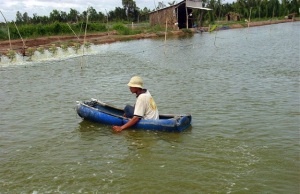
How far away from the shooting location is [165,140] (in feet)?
22.7

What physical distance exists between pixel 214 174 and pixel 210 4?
60.7m

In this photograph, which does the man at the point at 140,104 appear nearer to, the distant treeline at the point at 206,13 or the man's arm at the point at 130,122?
the man's arm at the point at 130,122

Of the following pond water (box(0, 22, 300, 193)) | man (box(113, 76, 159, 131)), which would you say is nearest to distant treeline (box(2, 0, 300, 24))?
pond water (box(0, 22, 300, 193))

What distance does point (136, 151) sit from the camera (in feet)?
21.3

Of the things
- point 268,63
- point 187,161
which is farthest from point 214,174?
point 268,63

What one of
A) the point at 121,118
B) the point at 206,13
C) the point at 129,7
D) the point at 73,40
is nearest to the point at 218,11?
the point at 206,13

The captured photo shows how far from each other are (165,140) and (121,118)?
1297mm

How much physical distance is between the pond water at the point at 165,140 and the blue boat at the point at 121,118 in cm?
15

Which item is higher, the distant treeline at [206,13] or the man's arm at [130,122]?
the distant treeline at [206,13]

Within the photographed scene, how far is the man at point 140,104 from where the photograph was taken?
7.04 m

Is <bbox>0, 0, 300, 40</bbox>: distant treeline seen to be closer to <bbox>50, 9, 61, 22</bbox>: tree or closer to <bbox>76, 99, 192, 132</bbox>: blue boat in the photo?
<bbox>50, 9, 61, 22</bbox>: tree

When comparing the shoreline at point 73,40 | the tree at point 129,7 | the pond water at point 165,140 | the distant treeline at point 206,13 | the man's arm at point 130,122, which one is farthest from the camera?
the tree at point 129,7

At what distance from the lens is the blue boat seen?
7179mm

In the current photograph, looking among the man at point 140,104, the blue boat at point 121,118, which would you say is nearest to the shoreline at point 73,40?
the blue boat at point 121,118
